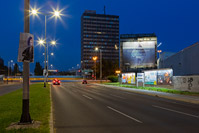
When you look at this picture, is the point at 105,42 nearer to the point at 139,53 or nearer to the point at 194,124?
the point at 139,53

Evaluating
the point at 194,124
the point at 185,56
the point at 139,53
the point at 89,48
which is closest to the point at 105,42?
the point at 89,48

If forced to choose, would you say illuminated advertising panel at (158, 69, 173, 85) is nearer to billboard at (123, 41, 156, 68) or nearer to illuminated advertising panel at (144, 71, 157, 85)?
illuminated advertising panel at (144, 71, 157, 85)

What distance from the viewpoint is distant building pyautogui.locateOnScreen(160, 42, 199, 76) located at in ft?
90.4

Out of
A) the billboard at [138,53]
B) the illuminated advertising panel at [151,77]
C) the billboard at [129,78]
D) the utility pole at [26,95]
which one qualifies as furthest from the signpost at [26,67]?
the billboard at [138,53]

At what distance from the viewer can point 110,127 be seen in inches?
321

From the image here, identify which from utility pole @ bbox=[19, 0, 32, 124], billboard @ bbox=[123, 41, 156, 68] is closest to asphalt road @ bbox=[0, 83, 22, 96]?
utility pole @ bbox=[19, 0, 32, 124]

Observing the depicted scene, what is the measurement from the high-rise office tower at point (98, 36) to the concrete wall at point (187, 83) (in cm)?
14195

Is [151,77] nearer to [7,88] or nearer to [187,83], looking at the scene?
[187,83]

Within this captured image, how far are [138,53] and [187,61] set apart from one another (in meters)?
29.8

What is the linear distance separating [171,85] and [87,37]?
144m

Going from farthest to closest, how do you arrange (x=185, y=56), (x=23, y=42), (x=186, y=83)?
1. (x=185, y=56)
2. (x=186, y=83)
3. (x=23, y=42)

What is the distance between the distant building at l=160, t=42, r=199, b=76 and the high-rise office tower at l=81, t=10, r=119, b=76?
13532cm

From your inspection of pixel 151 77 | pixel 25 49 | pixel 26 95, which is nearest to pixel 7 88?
pixel 151 77

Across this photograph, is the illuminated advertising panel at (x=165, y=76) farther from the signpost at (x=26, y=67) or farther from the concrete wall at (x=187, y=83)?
the signpost at (x=26, y=67)
